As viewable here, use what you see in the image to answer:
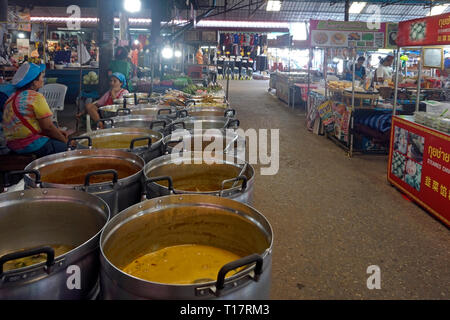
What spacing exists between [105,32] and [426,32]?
662cm

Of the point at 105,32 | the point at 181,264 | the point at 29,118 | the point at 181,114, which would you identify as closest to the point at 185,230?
the point at 181,264

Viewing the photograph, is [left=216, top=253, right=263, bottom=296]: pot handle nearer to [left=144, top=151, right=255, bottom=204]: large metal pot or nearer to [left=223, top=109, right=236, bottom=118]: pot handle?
[left=144, top=151, right=255, bottom=204]: large metal pot

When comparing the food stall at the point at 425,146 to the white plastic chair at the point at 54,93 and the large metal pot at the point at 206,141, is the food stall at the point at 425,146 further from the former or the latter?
the white plastic chair at the point at 54,93

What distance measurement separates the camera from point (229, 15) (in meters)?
26.7

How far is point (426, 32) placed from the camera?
4426 mm

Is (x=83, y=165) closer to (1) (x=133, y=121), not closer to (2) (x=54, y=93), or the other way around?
(1) (x=133, y=121)

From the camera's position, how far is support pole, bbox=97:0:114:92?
8328 millimetres

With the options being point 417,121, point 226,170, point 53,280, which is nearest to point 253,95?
point 417,121

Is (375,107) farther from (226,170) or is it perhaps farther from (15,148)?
(15,148)

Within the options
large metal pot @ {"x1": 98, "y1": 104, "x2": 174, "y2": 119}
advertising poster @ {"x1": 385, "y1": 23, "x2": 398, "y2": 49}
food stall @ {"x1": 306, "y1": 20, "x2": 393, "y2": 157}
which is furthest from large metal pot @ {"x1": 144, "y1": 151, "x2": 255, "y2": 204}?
advertising poster @ {"x1": 385, "y1": 23, "x2": 398, "y2": 49}

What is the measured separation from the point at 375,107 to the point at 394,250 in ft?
13.3

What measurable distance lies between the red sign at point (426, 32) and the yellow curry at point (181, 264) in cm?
367

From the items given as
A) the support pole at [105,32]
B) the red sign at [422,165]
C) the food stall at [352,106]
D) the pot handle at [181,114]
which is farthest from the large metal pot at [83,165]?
the support pole at [105,32]

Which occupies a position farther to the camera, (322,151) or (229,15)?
(229,15)
